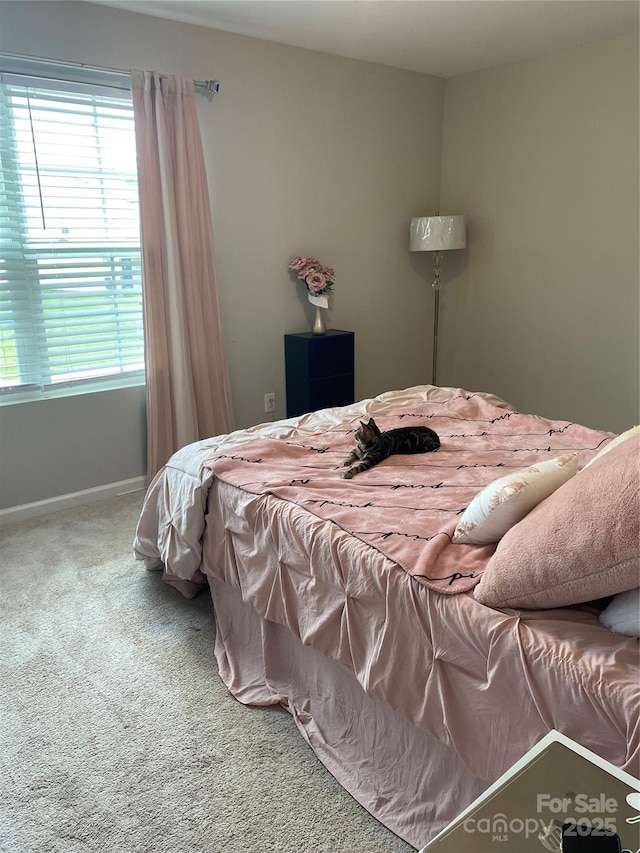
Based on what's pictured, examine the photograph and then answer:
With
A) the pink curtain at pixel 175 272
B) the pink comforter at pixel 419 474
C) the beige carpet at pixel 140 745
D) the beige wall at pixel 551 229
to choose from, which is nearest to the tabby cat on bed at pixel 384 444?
the pink comforter at pixel 419 474

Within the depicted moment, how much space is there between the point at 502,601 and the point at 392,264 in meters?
3.74

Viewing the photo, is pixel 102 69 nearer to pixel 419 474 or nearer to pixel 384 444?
pixel 384 444

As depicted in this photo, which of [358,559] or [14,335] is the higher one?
[14,335]

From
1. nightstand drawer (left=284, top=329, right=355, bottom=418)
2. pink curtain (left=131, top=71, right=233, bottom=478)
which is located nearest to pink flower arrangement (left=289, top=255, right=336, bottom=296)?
nightstand drawer (left=284, top=329, right=355, bottom=418)

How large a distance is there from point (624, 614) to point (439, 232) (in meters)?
3.60

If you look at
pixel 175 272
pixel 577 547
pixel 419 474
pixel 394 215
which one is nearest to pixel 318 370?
pixel 175 272

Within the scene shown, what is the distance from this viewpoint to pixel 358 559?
5.39ft

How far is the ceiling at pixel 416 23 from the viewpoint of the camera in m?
3.23

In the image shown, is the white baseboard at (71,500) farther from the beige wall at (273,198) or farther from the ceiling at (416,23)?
the ceiling at (416,23)

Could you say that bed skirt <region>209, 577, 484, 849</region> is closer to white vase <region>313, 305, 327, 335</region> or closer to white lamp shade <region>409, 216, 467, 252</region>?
white vase <region>313, 305, 327, 335</region>

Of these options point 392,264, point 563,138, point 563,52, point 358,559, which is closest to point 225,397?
point 392,264

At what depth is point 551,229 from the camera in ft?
14.0

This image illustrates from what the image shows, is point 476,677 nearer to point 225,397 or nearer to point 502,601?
point 502,601

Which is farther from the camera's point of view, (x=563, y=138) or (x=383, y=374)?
(x=383, y=374)
